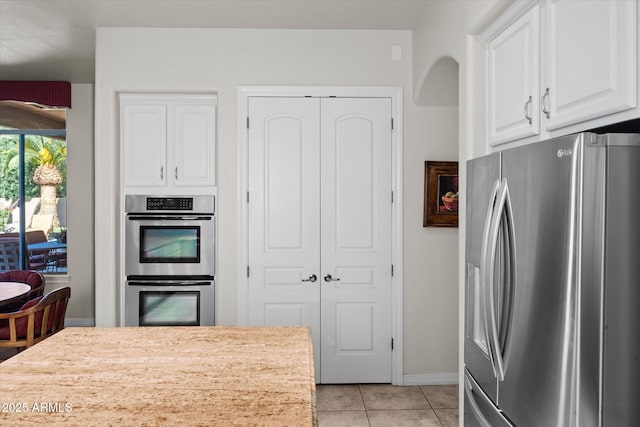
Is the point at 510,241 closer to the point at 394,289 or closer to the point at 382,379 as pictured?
the point at 394,289

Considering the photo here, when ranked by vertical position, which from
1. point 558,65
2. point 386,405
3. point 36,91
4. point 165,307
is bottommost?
point 386,405

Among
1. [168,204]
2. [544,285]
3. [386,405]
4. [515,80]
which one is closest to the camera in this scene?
[544,285]

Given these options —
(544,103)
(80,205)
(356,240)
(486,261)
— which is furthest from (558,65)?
(80,205)

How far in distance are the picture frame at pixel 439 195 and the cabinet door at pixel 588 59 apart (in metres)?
1.94

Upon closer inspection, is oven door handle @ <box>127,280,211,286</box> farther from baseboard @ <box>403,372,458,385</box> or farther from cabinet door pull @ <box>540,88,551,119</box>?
cabinet door pull @ <box>540,88,551,119</box>

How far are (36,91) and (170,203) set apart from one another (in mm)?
2652

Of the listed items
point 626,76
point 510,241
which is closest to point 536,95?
point 626,76

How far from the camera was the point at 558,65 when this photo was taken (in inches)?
64.7

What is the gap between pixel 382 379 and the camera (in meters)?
3.72

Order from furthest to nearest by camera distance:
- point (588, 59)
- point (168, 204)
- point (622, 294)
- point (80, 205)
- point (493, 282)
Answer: point (80, 205) → point (168, 204) → point (493, 282) → point (588, 59) → point (622, 294)

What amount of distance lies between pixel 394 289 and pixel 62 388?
2.71 m

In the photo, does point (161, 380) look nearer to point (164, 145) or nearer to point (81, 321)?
point (164, 145)

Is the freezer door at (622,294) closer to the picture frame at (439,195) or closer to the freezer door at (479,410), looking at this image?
the freezer door at (479,410)

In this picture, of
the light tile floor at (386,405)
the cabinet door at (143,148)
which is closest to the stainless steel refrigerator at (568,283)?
the light tile floor at (386,405)
